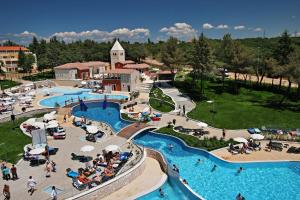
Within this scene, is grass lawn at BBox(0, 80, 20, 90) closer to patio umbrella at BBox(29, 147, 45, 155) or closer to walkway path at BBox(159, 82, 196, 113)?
walkway path at BBox(159, 82, 196, 113)

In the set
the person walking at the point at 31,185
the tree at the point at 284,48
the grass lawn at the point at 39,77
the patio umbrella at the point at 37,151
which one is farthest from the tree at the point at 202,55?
the grass lawn at the point at 39,77

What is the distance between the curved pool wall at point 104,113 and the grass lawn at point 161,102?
5.97m

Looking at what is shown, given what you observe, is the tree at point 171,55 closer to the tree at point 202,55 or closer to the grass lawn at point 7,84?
the tree at point 202,55

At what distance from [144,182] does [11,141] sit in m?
16.5

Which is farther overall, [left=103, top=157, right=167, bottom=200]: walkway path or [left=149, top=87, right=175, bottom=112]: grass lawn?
[left=149, top=87, right=175, bottom=112]: grass lawn

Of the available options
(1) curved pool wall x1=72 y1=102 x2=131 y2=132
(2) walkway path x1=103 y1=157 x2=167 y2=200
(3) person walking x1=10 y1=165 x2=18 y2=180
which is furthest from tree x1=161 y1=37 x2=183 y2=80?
(3) person walking x1=10 y1=165 x2=18 y2=180

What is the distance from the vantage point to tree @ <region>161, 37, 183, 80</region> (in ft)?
192

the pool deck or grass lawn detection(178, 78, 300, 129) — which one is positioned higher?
grass lawn detection(178, 78, 300, 129)

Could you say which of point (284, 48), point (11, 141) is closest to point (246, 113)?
point (284, 48)

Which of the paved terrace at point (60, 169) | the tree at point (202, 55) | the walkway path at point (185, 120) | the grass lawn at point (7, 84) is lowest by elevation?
the paved terrace at point (60, 169)

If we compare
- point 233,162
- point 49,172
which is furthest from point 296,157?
point 49,172

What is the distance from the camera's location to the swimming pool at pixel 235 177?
805 inches

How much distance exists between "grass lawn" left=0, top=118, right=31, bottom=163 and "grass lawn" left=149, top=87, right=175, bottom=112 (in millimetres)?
19403

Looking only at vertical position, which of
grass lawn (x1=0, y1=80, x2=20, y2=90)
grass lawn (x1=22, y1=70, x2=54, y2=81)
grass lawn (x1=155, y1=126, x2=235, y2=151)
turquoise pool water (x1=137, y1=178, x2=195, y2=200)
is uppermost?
grass lawn (x1=22, y1=70, x2=54, y2=81)
